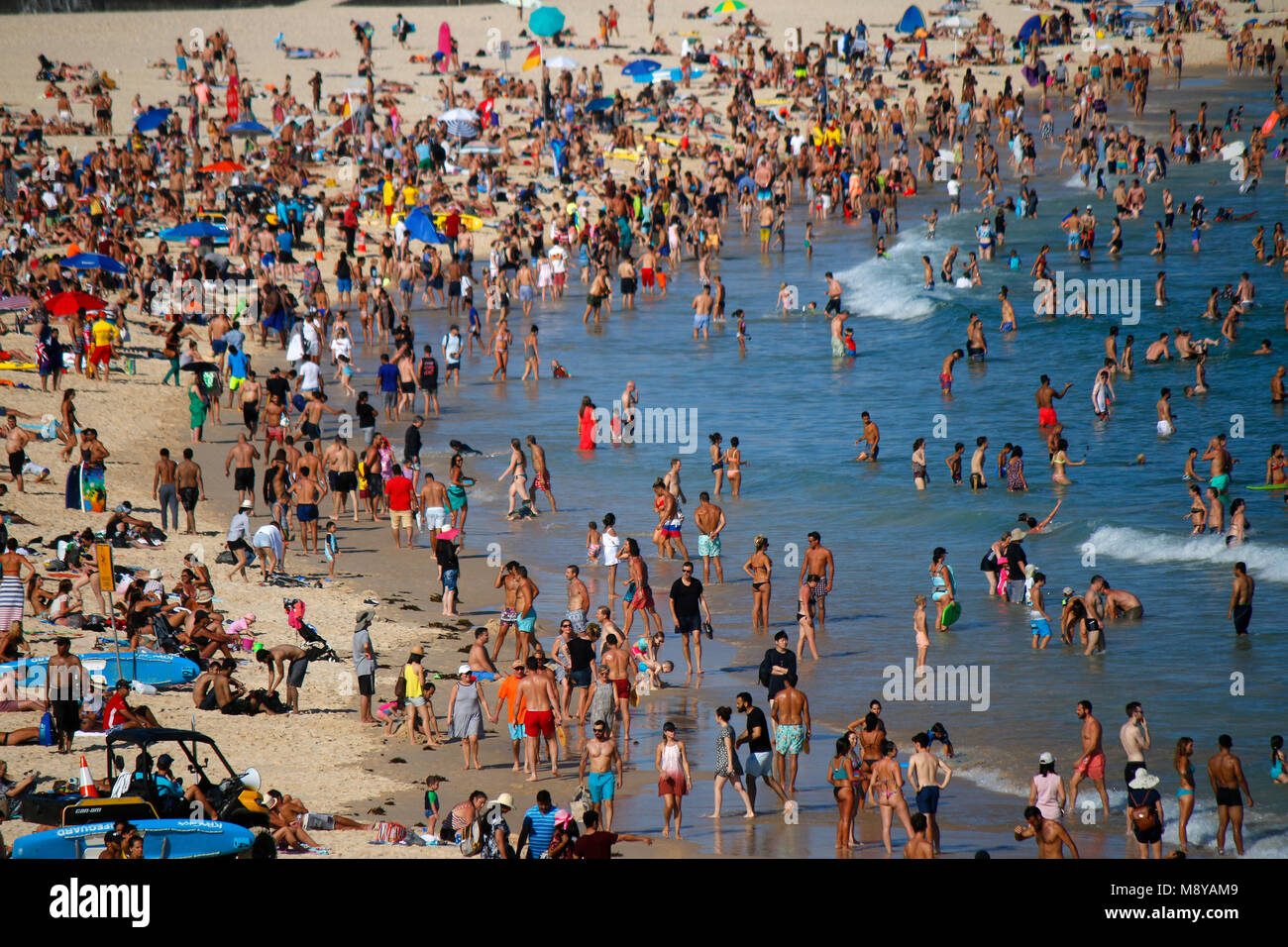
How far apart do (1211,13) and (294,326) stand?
46200mm

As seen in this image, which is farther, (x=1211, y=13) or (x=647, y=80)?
(x=1211, y=13)

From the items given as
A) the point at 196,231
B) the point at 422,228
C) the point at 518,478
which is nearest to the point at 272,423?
the point at 518,478

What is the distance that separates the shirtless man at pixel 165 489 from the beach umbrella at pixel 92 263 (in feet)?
32.2

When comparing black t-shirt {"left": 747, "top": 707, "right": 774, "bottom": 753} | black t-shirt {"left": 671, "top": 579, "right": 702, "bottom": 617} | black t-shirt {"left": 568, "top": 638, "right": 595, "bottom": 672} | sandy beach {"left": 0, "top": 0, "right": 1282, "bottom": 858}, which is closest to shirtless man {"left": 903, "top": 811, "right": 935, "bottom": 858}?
sandy beach {"left": 0, "top": 0, "right": 1282, "bottom": 858}

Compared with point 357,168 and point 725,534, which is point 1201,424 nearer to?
point 725,534

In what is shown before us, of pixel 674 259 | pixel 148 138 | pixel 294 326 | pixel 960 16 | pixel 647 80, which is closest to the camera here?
pixel 294 326

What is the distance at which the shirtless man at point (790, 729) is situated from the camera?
1316 centimetres

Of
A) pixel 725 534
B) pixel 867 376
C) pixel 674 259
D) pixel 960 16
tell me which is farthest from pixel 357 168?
pixel 960 16

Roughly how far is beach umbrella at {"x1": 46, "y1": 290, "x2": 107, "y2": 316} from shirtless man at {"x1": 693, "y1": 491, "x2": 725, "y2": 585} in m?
12.4

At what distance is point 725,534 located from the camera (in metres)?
21.6

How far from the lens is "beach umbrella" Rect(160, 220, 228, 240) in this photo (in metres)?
31.7

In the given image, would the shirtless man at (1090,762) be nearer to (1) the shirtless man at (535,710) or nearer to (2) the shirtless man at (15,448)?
(1) the shirtless man at (535,710)

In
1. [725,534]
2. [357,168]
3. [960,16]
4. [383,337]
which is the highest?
[960,16]

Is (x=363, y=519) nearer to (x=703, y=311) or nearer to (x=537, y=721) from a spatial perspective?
(x=537, y=721)
